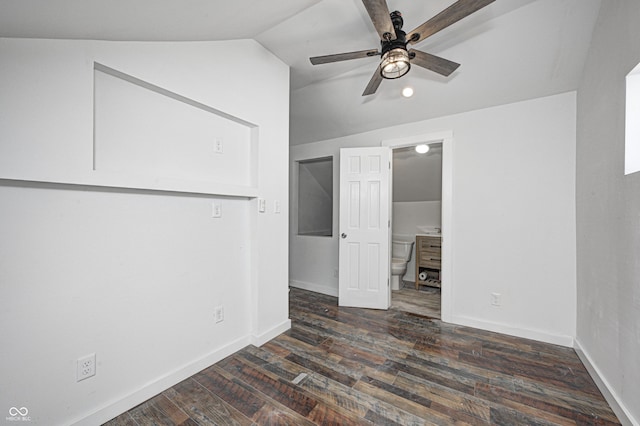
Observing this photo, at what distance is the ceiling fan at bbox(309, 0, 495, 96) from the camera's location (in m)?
1.43

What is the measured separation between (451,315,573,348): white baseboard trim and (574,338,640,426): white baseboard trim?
160 mm

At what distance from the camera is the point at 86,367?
4.78 ft

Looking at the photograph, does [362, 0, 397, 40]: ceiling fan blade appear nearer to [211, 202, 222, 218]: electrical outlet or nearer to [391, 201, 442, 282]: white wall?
[211, 202, 222, 218]: electrical outlet

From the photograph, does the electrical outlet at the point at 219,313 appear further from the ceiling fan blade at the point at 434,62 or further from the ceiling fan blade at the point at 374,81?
the ceiling fan blade at the point at 434,62

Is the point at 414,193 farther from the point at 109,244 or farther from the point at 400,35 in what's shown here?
the point at 109,244

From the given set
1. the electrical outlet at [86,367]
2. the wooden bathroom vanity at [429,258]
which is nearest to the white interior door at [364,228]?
the wooden bathroom vanity at [429,258]

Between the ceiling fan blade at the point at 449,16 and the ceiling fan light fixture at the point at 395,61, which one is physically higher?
the ceiling fan blade at the point at 449,16

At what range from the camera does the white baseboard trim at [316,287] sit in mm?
3791

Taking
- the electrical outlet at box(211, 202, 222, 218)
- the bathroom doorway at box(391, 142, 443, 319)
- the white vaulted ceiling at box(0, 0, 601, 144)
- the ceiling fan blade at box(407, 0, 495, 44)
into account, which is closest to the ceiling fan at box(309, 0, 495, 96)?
the ceiling fan blade at box(407, 0, 495, 44)

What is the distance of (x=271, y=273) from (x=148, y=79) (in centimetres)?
177

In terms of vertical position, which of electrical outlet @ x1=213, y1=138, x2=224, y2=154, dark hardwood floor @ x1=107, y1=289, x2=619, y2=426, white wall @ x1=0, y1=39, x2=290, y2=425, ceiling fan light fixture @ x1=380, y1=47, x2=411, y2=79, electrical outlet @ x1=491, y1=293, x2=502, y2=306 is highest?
ceiling fan light fixture @ x1=380, y1=47, x2=411, y2=79

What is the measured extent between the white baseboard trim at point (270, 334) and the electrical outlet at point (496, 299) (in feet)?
6.91

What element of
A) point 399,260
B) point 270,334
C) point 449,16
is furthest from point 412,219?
point 449,16

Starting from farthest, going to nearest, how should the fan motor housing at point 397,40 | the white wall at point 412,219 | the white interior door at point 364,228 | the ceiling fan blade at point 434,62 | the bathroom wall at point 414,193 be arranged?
the white wall at point 412,219
the bathroom wall at point 414,193
the white interior door at point 364,228
the ceiling fan blade at point 434,62
the fan motor housing at point 397,40
